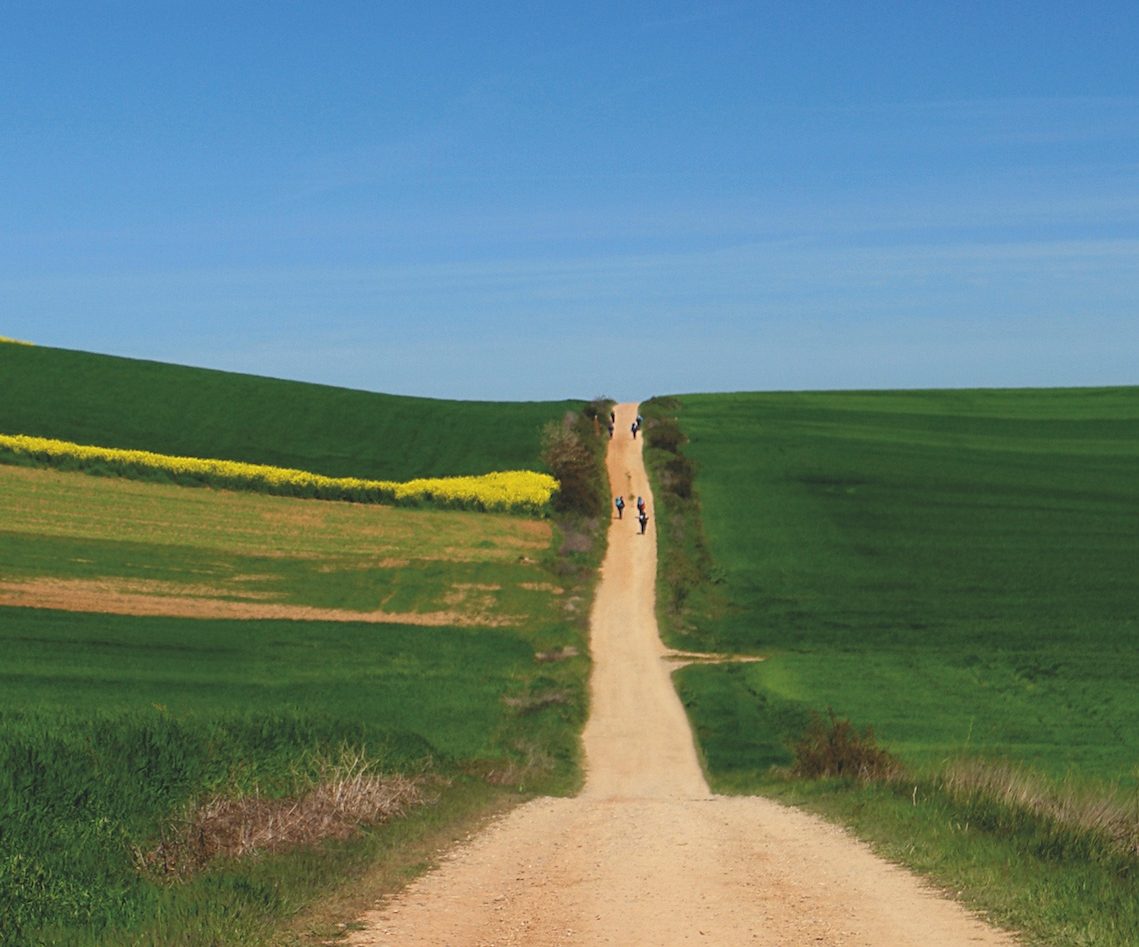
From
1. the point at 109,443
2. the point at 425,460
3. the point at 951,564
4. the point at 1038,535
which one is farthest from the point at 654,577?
the point at 109,443

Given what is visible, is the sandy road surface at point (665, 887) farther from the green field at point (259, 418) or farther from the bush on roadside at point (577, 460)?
the green field at point (259, 418)

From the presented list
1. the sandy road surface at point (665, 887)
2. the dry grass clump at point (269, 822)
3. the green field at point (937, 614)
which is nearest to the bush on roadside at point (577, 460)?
the green field at point (937, 614)

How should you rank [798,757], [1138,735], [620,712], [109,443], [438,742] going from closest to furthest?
[798,757]
[438,742]
[1138,735]
[620,712]
[109,443]

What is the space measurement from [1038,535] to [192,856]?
4949 cm

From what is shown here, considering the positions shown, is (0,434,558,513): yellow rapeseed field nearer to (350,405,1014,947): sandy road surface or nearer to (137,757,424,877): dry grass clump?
(350,405,1014,947): sandy road surface

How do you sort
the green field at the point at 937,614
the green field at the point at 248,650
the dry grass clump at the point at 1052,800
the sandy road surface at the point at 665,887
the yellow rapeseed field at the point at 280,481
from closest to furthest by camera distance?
the sandy road surface at the point at 665,887 → the green field at the point at 248,650 → the dry grass clump at the point at 1052,800 → the green field at the point at 937,614 → the yellow rapeseed field at the point at 280,481

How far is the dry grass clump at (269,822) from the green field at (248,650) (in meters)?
0.10

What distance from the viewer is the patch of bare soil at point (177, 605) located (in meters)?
42.1

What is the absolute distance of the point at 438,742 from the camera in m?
30.3

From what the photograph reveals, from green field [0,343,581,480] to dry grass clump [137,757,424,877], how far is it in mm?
52617

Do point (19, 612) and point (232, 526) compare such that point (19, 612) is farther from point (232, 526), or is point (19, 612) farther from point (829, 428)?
point (829, 428)

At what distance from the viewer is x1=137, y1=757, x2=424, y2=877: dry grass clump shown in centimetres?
1464

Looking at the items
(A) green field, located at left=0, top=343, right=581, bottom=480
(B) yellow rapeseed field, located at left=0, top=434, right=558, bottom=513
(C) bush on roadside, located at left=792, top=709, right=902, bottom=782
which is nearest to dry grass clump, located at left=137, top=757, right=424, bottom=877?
(C) bush on roadside, located at left=792, top=709, right=902, bottom=782

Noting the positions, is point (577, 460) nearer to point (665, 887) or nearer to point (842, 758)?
point (842, 758)
